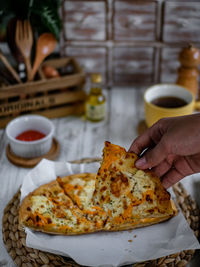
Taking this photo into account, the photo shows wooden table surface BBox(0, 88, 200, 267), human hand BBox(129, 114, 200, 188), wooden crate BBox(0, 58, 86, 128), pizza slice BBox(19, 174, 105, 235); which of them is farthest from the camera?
wooden crate BBox(0, 58, 86, 128)

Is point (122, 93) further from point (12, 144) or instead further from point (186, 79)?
point (12, 144)

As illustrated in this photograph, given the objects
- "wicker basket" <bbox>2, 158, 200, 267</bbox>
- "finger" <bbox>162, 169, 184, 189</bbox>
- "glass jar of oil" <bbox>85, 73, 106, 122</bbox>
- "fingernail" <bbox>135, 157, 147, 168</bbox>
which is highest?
"fingernail" <bbox>135, 157, 147, 168</bbox>

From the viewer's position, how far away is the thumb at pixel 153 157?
121 cm

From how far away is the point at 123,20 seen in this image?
194cm

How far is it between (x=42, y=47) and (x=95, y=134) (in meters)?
0.49

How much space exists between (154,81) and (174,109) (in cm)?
52

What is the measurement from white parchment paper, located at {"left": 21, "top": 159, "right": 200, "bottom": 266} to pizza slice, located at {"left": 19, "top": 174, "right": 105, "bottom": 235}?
31 mm

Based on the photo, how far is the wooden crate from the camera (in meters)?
1.78

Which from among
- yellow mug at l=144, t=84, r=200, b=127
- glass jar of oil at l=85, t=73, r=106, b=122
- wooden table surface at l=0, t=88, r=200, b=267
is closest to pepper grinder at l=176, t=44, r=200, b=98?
yellow mug at l=144, t=84, r=200, b=127

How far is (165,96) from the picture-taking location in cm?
180

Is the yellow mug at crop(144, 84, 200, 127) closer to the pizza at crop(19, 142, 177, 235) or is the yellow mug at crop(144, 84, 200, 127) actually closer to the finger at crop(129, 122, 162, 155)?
the finger at crop(129, 122, 162, 155)

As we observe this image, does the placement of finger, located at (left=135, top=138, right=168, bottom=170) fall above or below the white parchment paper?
above

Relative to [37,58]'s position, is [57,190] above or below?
below

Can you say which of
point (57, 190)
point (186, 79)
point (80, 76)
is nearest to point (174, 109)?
point (186, 79)
